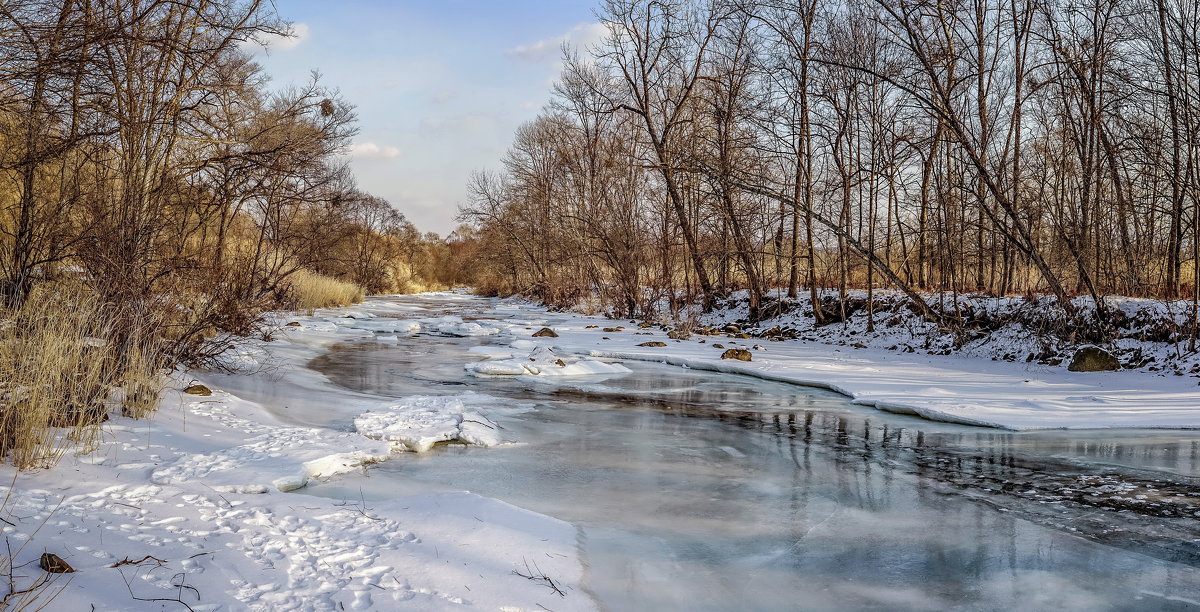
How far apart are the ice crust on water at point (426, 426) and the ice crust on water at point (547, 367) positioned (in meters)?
3.23

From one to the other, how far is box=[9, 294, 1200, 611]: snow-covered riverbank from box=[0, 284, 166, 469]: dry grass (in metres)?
0.17

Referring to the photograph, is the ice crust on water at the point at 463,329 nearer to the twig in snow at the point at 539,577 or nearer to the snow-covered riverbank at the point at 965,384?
the snow-covered riverbank at the point at 965,384

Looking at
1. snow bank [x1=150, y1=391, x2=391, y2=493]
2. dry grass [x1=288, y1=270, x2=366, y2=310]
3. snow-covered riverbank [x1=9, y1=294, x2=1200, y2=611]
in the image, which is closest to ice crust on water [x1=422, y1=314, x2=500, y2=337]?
dry grass [x1=288, y1=270, x2=366, y2=310]

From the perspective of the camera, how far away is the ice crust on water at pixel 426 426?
19.7 feet

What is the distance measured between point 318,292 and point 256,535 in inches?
880

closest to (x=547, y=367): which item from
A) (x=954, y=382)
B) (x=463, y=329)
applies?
(x=954, y=382)

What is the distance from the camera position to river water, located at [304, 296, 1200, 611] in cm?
338

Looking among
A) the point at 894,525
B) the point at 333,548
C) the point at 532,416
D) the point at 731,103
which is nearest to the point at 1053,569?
the point at 894,525

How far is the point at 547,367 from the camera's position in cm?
1078

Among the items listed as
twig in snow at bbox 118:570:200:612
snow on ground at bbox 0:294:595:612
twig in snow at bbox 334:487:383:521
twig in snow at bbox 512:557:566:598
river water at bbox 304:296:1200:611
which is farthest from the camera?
twig in snow at bbox 334:487:383:521

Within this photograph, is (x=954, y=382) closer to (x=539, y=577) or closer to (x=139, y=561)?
(x=539, y=577)

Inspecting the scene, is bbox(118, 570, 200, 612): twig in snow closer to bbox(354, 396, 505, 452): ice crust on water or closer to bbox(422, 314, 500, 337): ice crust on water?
bbox(354, 396, 505, 452): ice crust on water

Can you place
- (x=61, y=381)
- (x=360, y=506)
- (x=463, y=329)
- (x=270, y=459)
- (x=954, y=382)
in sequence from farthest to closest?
1. (x=463, y=329)
2. (x=954, y=382)
3. (x=270, y=459)
4. (x=61, y=381)
5. (x=360, y=506)

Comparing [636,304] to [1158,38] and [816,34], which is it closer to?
[816,34]
